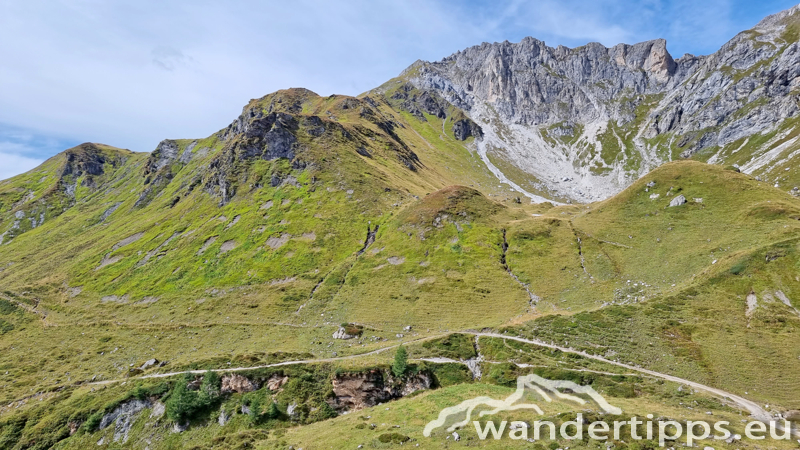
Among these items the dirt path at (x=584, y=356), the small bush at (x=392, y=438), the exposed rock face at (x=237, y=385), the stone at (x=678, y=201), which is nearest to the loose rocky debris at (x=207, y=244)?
the dirt path at (x=584, y=356)

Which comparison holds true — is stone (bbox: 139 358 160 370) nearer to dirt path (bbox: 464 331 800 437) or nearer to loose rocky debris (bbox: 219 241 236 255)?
loose rocky debris (bbox: 219 241 236 255)

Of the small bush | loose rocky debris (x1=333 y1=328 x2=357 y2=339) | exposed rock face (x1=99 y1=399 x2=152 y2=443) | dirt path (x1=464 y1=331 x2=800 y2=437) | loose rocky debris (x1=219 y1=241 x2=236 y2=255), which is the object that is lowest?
exposed rock face (x1=99 y1=399 x2=152 y2=443)

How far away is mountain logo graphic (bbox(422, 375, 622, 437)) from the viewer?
1219 inches

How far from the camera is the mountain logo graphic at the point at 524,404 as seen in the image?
102 feet

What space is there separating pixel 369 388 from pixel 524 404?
65.1ft

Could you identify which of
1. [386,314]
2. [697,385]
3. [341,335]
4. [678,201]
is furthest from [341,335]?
[678,201]

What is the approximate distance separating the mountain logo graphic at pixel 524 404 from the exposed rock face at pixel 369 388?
1193 centimetres

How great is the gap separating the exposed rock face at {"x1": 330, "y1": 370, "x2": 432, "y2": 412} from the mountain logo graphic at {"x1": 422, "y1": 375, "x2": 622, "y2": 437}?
11933 mm

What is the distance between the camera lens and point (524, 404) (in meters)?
33.2

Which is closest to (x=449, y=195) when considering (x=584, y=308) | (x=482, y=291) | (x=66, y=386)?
(x=482, y=291)

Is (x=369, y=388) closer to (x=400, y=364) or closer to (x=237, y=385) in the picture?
(x=400, y=364)

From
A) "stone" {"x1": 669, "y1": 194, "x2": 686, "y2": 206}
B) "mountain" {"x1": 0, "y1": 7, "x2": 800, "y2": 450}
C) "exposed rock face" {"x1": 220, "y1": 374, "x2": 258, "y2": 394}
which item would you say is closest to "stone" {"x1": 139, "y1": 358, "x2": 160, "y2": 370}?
"mountain" {"x1": 0, "y1": 7, "x2": 800, "y2": 450}

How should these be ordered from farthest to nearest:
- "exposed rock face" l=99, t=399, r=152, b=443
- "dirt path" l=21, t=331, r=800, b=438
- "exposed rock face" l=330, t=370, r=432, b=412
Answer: "exposed rock face" l=99, t=399, r=152, b=443, "exposed rock face" l=330, t=370, r=432, b=412, "dirt path" l=21, t=331, r=800, b=438

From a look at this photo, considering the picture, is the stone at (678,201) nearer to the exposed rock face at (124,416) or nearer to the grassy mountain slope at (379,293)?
the grassy mountain slope at (379,293)
